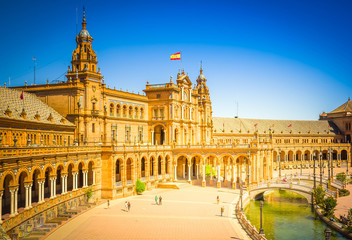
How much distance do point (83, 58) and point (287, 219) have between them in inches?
1629

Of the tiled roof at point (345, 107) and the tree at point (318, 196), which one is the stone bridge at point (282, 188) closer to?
the tree at point (318, 196)

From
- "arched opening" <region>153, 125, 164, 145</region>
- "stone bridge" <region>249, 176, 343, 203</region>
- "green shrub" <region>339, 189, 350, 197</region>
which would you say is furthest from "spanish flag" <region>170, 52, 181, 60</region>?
"green shrub" <region>339, 189, 350, 197</region>

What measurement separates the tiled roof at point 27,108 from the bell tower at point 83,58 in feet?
24.5

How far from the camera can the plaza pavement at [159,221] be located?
3491 centimetres

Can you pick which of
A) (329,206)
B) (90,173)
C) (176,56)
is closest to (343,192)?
(329,206)

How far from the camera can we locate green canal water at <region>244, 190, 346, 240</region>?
→ 4150 cm

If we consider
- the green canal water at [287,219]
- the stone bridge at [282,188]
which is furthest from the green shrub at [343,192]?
the green canal water at [287,219]

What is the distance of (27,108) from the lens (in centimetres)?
4609

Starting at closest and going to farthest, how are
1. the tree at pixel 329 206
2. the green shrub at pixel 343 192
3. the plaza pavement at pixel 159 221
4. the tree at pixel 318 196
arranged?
the plaza pavement at pixel 159 221 < the tree at pixel 329 206 < the tree at pixel 318 196 < the green shrub at pixel 343 192

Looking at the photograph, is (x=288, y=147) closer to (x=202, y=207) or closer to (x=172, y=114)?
(x=172, y=114)

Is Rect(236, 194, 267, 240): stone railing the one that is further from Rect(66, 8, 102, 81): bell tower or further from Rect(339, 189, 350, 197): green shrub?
Rect(66, 8, 102, 81): bell tower

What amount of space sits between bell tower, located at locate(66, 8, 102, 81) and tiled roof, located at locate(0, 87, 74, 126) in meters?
7.47

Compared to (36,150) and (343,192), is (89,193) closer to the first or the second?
(36,150)

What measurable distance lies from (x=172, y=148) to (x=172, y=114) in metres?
7.28
